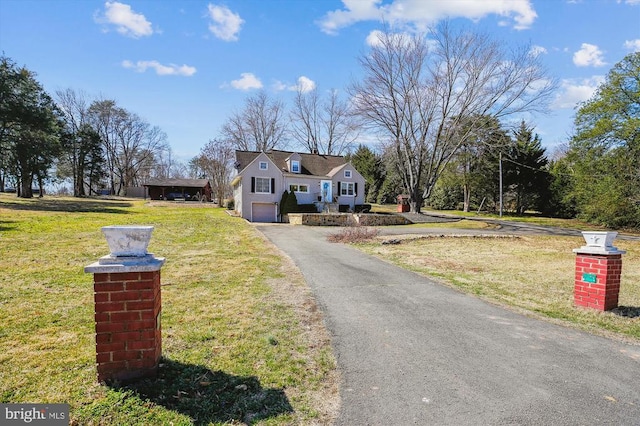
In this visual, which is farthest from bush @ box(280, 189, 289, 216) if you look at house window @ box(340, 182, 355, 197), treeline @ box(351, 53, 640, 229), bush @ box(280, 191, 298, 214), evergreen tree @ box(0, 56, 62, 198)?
evergreen tree @ box(0, 56, 62, 198)

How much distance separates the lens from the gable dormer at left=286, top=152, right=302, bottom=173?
29.6 meters

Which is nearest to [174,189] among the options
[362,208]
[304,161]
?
[304,161]

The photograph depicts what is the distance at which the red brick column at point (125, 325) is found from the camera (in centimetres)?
279

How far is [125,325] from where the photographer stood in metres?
2.86

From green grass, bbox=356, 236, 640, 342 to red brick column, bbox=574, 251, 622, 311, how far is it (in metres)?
0.19

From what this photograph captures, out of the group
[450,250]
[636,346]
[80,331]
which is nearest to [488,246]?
[450,250]

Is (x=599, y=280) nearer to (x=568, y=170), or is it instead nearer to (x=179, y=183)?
(x=568, y=170)

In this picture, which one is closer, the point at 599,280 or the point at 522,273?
the point at 599,280

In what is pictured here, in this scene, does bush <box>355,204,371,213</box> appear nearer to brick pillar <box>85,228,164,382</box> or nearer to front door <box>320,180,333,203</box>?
front door <box>320,180,333,203</box>

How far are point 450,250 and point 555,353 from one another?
351 inches

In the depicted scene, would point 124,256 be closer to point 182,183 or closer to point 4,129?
point 4,129

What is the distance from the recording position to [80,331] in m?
3.98

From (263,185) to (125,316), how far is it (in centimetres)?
2459

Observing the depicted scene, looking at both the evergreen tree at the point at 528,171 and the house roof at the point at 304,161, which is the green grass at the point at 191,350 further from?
the evergreen tree at the point at 528,171
